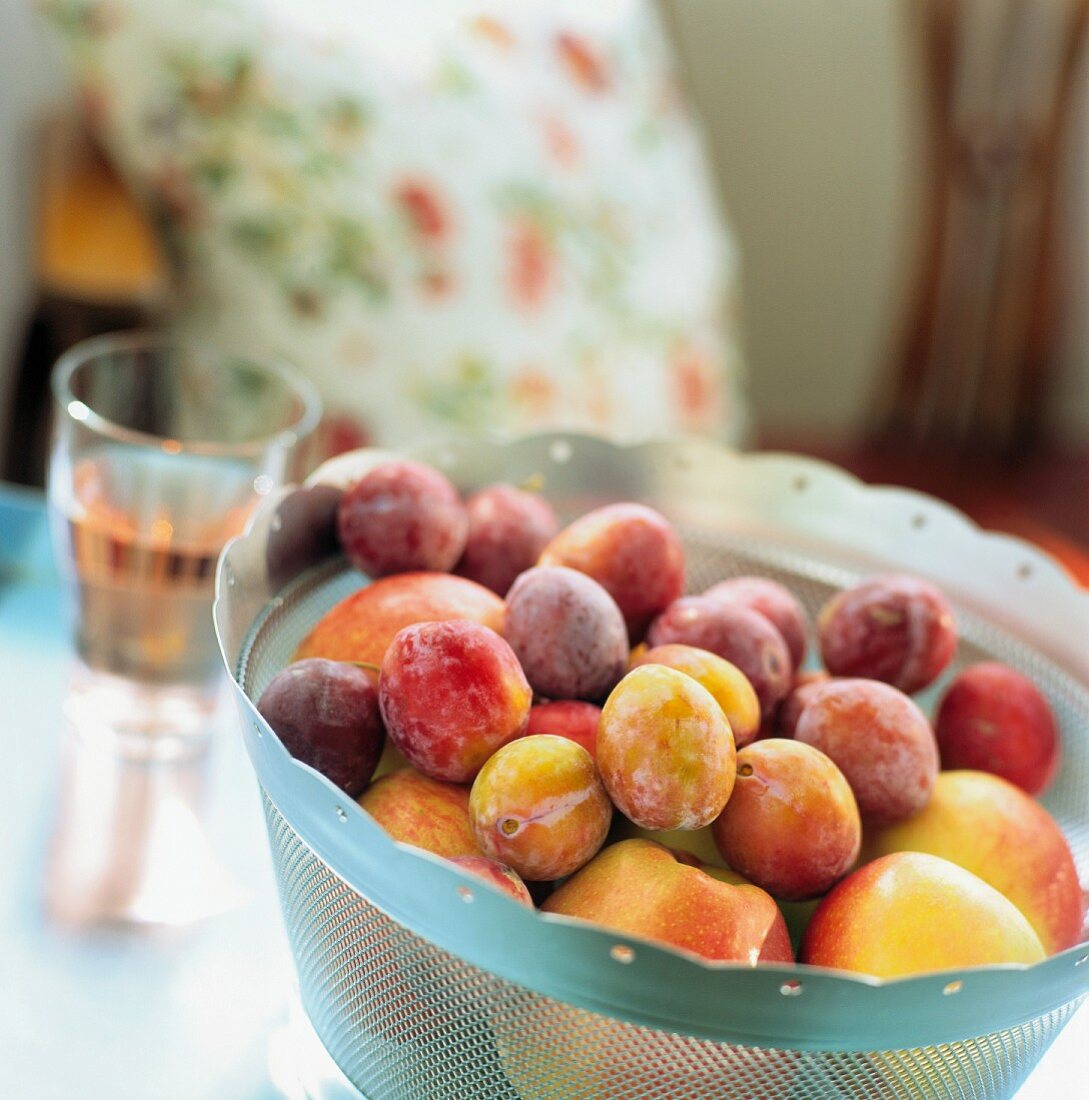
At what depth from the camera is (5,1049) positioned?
0.50 metres

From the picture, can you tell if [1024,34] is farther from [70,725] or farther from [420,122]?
[70,725]

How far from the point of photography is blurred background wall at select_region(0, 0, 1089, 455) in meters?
1.75

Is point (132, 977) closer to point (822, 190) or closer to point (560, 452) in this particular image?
point (560, 452)

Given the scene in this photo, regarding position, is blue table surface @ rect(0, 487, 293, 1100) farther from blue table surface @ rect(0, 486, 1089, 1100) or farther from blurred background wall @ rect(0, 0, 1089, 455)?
blurred background wall @ rect(0, 0, 1089, 455)

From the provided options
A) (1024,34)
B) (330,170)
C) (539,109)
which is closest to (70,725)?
(330,170)

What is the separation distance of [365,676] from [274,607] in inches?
3.3

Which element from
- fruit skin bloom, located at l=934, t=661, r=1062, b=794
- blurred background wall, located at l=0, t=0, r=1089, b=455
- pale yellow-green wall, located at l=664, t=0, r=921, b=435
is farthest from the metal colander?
pale yellow-green wall, located at l=664, t=0, r=921, b=435

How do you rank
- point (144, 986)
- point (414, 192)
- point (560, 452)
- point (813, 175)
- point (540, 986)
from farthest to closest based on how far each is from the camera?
point (813, 175) < point (414, 192) < point (560, 452) < point (144, 986) < point (540, 986)

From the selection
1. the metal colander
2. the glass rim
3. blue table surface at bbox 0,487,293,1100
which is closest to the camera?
the metal colander

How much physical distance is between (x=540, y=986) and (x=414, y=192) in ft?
2.67

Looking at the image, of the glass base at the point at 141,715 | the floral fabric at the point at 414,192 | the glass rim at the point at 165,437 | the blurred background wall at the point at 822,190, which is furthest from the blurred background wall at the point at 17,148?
the blurred background wall at the point at 822,190

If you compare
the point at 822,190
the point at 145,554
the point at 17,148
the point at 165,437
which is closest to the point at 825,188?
the point at 822,190

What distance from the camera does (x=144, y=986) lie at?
0.53 metres

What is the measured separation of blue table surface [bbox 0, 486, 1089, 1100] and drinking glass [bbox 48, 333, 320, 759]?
3 centimetres
